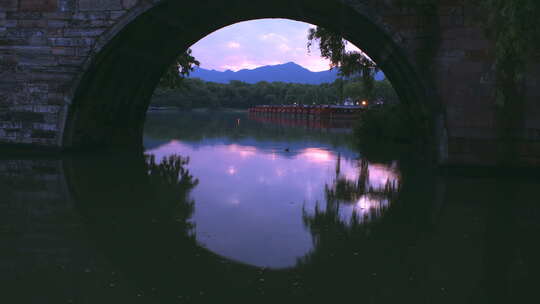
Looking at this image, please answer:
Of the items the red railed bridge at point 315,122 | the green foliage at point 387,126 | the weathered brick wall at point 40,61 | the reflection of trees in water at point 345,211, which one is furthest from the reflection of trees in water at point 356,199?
the red railed bridge at point 315,122

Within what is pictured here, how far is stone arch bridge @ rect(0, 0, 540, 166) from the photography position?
9.41 meters

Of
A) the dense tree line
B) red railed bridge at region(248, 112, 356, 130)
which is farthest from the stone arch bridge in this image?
the dense tree line

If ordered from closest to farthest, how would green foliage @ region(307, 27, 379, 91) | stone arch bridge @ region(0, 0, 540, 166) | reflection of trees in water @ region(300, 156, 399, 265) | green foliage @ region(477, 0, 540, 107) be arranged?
reflection of trees in water @ region(300, 156, 399, 265) → green foliage @ region(477, 0, 540, 107) → stone arch bridge @ region(0, 0, 540, 166) → green foliage @ region(307, 27, 379, 91)

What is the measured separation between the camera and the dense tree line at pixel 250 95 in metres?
103

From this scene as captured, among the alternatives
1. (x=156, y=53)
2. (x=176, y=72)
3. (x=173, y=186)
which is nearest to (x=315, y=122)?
(x=176, y=72)

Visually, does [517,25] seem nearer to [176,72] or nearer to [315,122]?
[176,72]

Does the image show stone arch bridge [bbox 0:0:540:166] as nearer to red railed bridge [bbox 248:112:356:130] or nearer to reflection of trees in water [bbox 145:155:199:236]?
reflection of trees in water [bbox 145:155:199:236]

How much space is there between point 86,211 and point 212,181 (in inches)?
110

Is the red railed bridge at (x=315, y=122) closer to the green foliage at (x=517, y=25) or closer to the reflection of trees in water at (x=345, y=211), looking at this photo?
the reflection of trees in water at (x=345, y=211)

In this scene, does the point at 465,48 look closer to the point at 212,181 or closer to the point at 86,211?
the point at 212,181

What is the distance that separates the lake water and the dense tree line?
88677mm

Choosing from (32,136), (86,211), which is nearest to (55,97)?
(32,136)

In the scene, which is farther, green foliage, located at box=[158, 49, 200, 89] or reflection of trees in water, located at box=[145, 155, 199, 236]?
green foliage, located at box=[158, 49, 200, 89]

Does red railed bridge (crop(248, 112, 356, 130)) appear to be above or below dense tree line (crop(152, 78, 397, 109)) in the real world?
below
